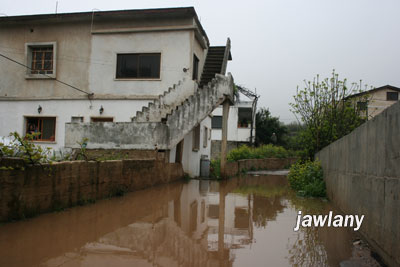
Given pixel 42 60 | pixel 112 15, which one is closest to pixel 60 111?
pixel 42 60

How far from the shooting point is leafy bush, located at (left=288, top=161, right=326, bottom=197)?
1166 centimetres

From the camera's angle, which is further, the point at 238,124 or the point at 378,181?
the point at 238,124

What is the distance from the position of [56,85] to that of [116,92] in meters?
3.06

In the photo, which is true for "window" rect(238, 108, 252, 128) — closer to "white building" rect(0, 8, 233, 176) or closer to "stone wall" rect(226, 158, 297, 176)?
"stone wall" rect(226, 158, 297, 176)

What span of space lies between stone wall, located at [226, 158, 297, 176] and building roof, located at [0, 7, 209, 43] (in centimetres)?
778

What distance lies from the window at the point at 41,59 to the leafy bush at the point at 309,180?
11.9 metres

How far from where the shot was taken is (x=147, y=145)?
13.3 meters

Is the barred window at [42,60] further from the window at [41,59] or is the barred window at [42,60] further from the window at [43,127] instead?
the window at [43,127]

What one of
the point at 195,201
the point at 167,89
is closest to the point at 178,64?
the point at 167,89

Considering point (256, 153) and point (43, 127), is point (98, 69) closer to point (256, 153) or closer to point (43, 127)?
point (43, 127)

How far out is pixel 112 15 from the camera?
17.0 m

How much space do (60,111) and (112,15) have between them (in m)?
5.01

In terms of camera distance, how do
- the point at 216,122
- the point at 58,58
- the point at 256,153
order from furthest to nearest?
the point at 216,122, the point at 256,153, the point at 58,58

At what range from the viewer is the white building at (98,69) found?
16578 mm
